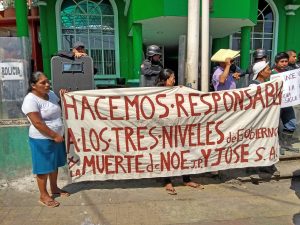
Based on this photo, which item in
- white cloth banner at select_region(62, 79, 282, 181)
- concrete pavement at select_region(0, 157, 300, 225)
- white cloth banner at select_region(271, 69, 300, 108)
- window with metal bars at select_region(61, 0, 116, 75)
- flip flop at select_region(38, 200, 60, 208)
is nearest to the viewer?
concrete pavement at select_region(0, 157, 300, 225)

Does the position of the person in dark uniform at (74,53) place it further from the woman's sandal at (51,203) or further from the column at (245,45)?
the column at (245,45)

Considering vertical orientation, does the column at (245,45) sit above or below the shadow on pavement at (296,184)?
above

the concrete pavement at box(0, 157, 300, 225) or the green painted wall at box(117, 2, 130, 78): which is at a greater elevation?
the green painted wall at box(117, 2, 130, 78)

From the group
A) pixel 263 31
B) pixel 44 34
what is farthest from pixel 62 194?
pixel 263 31

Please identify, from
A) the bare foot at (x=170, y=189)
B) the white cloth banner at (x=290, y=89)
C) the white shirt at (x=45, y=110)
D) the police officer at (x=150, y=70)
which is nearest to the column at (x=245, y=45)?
the white cloth banner at (x=290, y=89)

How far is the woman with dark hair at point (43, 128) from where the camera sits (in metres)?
3.29

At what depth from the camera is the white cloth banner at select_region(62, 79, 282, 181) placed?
3.74 meters

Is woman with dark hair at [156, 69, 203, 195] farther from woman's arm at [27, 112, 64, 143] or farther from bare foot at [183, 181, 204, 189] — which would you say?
woman's arm at [27, 112, 64, 143]

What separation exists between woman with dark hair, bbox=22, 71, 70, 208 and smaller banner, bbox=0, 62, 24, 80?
99 centimetres

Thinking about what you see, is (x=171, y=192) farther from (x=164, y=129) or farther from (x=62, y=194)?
(x=62, y=194)

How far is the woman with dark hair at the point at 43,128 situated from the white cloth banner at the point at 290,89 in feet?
10.8

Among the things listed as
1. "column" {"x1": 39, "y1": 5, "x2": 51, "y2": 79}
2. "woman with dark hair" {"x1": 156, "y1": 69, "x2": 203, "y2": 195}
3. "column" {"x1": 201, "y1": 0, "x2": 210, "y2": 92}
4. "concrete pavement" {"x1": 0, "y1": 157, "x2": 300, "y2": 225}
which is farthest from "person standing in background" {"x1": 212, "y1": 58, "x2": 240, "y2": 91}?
"column" {"x1": 39, "y1": 5, "x2": 51, "y2": 79}

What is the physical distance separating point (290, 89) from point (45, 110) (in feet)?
11.7

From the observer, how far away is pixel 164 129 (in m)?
3.84
